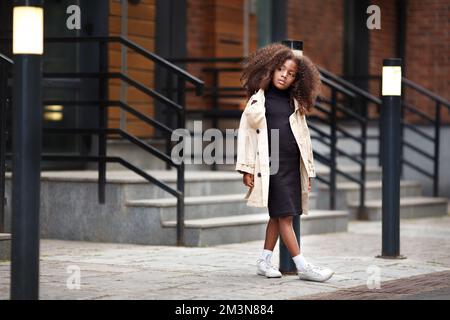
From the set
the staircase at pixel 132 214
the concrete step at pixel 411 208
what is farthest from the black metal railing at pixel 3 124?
the concrete step at pixel 411 208

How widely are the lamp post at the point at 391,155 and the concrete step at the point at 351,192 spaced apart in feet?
12.0

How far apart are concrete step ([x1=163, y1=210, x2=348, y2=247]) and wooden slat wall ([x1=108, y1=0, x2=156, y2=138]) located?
2401 millimetres

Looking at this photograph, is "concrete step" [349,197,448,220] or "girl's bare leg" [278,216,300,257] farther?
"concrete step" [349,197,448,220]

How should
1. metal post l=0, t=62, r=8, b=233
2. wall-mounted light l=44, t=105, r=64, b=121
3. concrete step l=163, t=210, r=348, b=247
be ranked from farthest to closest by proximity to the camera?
wall-mounted light l=44, t=105, r=64, b=121 < concrete step l=163, t=210, r=348, b=247 < metal post l=0, t=62, r=8, b=233

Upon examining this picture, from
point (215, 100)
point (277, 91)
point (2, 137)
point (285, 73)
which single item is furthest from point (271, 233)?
point (215, 100)

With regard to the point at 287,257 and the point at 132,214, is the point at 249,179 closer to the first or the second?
the point at 287,257

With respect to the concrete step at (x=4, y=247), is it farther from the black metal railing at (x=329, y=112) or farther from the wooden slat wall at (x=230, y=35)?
the wooden slat wall at (x=230, y=35)

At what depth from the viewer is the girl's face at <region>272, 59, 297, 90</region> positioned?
28.5 ft

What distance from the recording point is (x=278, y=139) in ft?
28.4

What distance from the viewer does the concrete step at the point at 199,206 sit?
11.2 meters

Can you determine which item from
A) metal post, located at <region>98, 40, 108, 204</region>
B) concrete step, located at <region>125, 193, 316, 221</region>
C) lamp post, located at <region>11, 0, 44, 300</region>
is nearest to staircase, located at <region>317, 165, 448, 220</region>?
concrete step, located at <region>125, 193, 316, 221</region>

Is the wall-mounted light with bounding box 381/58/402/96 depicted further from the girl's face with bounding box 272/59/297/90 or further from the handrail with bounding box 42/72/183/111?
the handrail with bounding box 42/72/183/111
